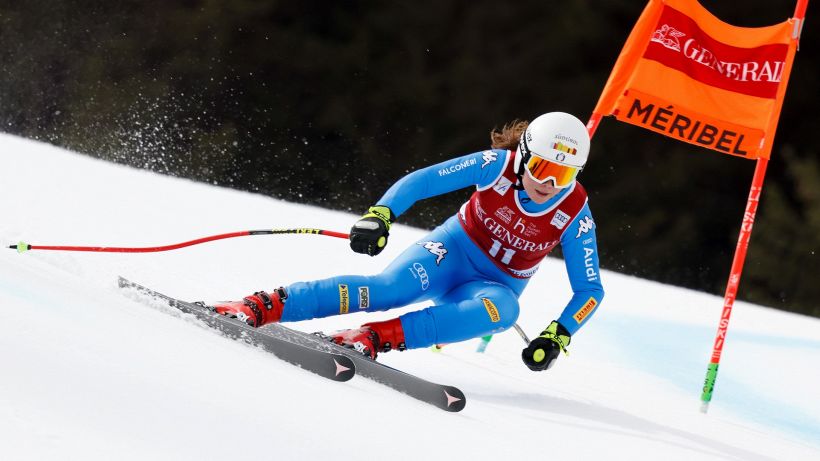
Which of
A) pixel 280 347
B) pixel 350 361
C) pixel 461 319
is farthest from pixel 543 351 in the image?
pixel 280 347

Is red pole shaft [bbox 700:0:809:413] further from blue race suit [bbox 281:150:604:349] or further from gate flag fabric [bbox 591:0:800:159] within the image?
blue race suit [bbox 281:150:604:349]

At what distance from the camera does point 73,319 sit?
6.97ft

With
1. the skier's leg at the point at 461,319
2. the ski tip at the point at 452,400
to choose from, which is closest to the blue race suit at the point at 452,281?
the skier's leg at the point at 461,319

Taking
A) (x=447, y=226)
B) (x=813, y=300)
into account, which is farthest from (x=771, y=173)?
(x=447, y=226)

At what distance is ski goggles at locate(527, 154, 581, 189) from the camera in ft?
10.5

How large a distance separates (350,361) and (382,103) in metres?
9.48

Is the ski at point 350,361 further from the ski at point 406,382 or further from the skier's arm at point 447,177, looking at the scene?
the skier's arm at point 447,177

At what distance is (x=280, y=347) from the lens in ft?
8.65

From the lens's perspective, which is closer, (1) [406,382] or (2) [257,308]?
(1) [406,382]

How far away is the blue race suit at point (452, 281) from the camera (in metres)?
3.06

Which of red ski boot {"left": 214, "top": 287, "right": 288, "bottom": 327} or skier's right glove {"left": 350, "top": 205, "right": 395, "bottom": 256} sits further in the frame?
skier's right glove {"left": 350, "top": 205, "right": 395, "bottom": 256}

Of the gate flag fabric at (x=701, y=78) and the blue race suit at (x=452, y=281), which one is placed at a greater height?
the gate flag fabric at (x=701, y=78)

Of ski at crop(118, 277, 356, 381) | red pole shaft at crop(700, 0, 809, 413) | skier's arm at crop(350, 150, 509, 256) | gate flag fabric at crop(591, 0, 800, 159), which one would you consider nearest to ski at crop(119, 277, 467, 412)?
ski at crop(118, 277, 356, 381)

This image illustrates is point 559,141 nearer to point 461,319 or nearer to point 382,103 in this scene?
point 461,319
